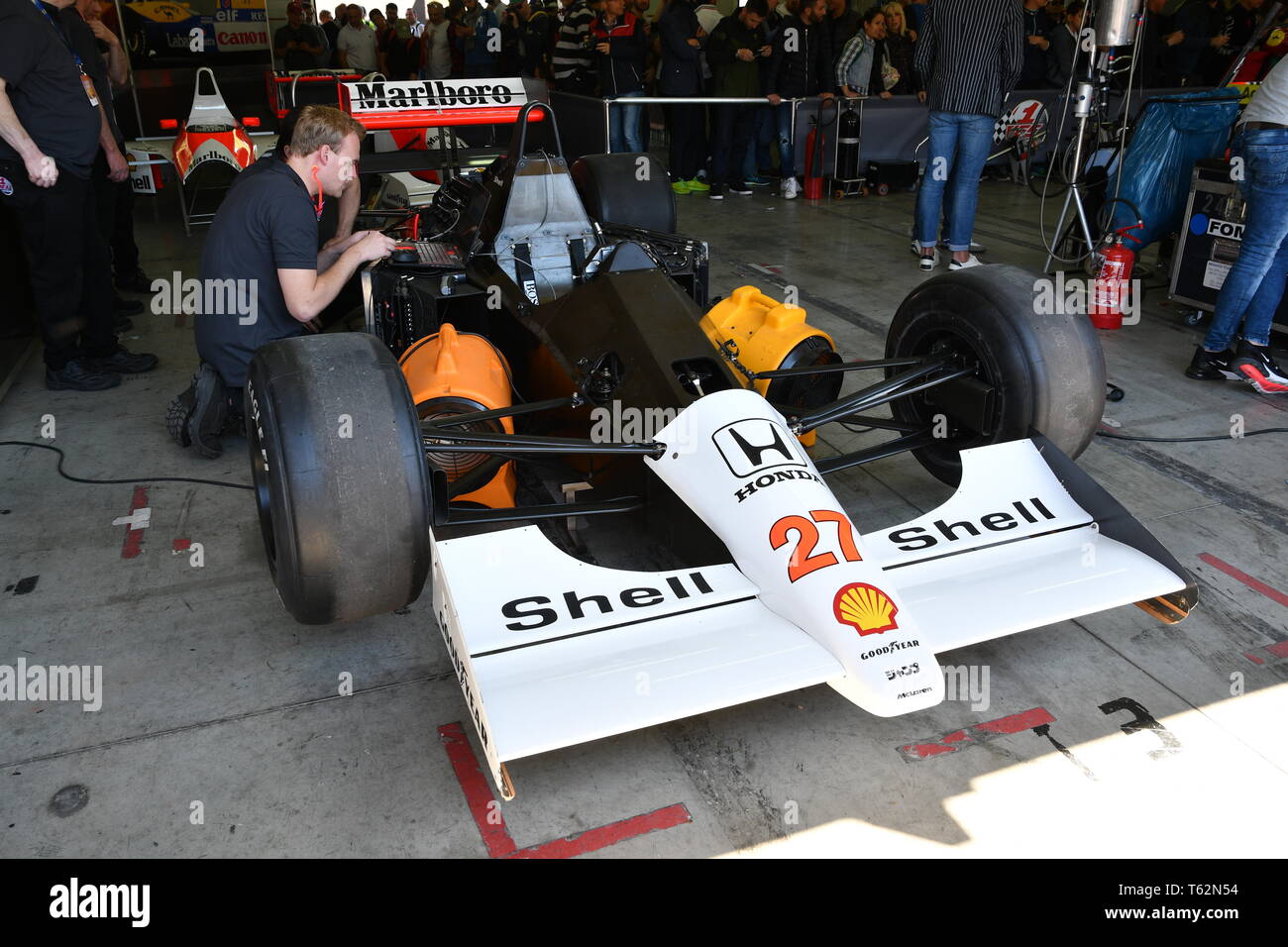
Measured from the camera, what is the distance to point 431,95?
5434 mm

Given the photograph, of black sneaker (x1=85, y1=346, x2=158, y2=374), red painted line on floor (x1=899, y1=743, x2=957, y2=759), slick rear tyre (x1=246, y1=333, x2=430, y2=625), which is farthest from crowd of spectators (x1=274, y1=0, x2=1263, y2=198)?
red painted line on floor (x1=899, y1=743, x2=957, y2=759)

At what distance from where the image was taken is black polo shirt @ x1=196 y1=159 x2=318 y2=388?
3.55 meters

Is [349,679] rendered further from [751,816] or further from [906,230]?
[906,230]

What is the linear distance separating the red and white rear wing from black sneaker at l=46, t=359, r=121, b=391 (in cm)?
181

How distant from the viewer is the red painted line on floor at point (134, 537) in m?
3.35

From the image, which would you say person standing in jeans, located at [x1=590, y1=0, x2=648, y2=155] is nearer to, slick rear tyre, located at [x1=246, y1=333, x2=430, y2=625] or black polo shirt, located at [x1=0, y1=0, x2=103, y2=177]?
black polo shirt, located at [x1=0, y1=0, x2=103, y2=177]

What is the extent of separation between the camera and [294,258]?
3.54 m

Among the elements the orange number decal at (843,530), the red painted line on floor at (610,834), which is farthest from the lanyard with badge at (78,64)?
the red painted line on floor at (610,834)

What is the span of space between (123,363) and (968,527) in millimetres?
4262

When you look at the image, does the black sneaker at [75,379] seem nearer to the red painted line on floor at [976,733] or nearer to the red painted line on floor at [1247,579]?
the red painted line on floor at [976,733]

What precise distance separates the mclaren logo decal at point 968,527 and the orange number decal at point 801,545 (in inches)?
12.8

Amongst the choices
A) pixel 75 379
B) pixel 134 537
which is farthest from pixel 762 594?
pixel 75 379
